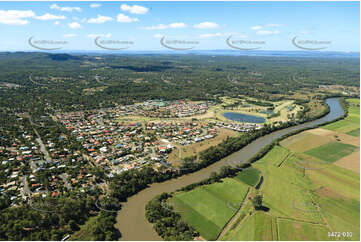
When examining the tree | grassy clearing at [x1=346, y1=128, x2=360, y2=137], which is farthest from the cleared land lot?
grassy clearing at [x1=346, y1=128, x2=360, y2=137]

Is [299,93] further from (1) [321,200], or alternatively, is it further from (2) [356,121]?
(1) [321,200]

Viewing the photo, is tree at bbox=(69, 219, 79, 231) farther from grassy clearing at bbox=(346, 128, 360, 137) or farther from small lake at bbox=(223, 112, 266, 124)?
grassy clearing at bbox=(346, 128, 360, 137)

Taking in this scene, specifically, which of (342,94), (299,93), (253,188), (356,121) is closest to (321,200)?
(253,188)

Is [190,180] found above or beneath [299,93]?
beneath

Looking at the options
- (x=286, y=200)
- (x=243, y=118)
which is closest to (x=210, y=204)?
(x=286, y=200)

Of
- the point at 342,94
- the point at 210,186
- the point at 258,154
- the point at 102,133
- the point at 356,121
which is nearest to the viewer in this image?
the point at 210,186
